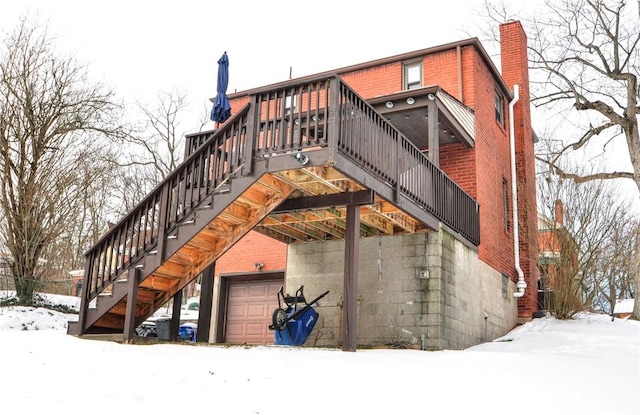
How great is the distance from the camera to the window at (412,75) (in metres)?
15.2

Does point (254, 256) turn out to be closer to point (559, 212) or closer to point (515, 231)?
point (515, 231)

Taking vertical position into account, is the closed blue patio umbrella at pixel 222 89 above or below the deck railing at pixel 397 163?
above

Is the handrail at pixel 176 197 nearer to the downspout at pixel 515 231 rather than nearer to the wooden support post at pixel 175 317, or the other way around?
the wooden support post at pixel 175 317

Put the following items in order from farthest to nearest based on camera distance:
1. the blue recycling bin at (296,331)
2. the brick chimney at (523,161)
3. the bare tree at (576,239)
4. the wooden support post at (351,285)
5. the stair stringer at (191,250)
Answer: the brick chimney at (523,161)
the bare tree at (576,239)
the blue recycling bin at (296,331)
the stair stringer at (191,250)
the wooden support post at (351,285)

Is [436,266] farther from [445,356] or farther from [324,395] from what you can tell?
[324,395]

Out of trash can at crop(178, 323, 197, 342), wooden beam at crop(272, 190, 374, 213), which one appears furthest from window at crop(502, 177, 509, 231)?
trash can at crop(178, 323, 197, 342)

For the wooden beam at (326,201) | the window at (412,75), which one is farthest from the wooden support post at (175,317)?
the window at (412,75)

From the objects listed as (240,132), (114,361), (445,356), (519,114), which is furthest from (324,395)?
(519,114)

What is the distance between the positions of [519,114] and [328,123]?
10426 mm

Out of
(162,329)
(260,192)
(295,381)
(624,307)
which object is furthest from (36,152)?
(624,307)

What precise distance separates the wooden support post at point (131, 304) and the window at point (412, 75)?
9136 millimetres

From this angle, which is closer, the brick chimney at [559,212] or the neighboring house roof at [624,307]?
the brick chimney at [559,212]

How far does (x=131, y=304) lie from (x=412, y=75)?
980cm

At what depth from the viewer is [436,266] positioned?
10219 millimetres
